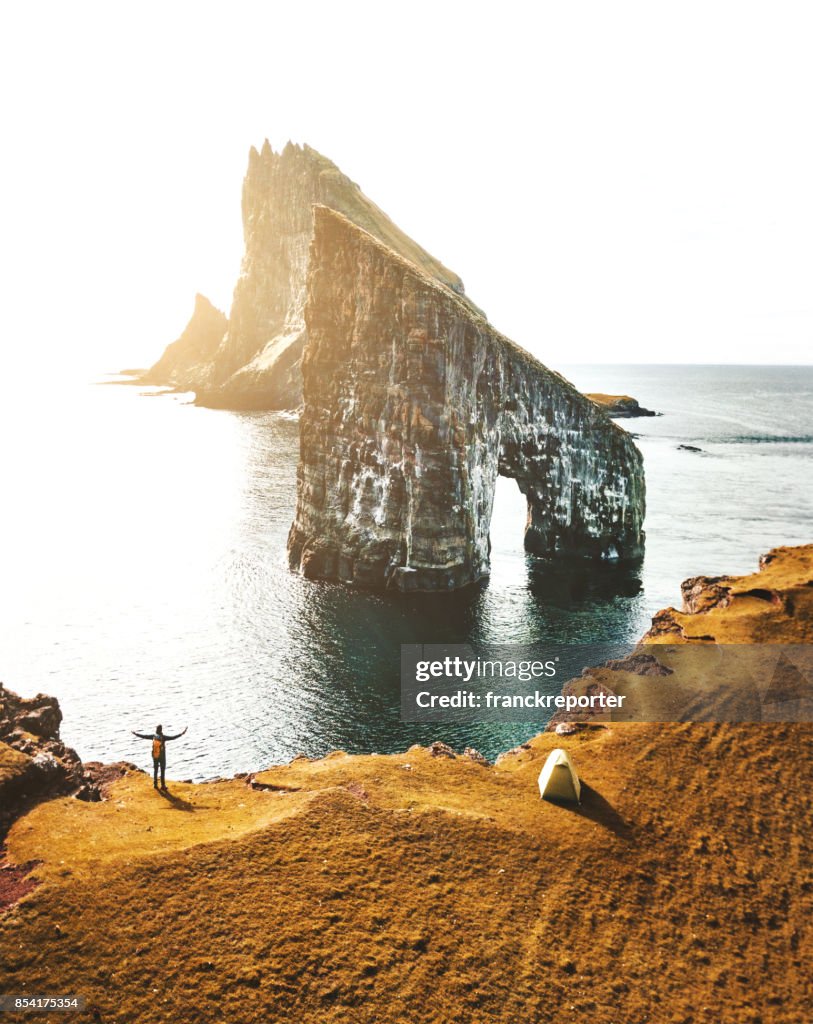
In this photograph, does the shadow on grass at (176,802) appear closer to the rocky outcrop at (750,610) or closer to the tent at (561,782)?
the tent at (561,782)

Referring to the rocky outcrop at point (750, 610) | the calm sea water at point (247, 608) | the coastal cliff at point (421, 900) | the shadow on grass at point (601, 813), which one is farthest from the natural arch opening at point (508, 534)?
the coastal cliff at point (421, 900)

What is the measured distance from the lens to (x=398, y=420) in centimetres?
7225

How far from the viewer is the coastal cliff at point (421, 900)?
17578 mm

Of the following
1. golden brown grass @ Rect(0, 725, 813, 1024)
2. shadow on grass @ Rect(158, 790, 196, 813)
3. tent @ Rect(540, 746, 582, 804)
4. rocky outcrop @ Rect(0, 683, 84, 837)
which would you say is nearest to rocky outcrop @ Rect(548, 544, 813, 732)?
golden brown grass @ Rect(0, 725, 813, 1024)

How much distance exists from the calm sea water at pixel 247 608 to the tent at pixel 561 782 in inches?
638

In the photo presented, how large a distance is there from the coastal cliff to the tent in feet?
2.32

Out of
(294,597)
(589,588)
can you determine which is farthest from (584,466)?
(294,597)

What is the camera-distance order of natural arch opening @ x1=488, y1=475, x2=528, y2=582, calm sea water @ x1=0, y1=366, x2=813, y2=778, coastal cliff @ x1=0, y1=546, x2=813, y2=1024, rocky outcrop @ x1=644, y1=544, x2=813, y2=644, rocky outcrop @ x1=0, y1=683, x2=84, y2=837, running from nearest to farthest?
1. coastal cliff @ x1=0, y1=546, x2=813, y2=1024
2. rocky outcrop @ x1=0, y1=683, x2=84, y2=837
3. rocky outcrop @ x1=644, y1=544, x2=813, y2=644
4. calm sea water @ x1=0, y1=366, x2=813, y2=778
5. natural arch opening @ x1=488, y1=475, x2=528, y2=582

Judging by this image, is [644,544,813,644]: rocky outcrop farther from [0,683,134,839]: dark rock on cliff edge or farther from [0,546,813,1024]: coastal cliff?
[0,683,134,839]: dark rock on cliff edge

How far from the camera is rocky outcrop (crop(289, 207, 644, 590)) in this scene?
7088cm

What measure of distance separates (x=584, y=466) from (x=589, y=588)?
2040 cm

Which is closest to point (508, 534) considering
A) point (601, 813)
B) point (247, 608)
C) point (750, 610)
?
point (247, 608)

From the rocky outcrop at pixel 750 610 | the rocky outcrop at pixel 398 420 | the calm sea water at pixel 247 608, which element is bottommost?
the calm sea water at pixel 247 608

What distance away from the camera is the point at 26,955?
57.0ft
